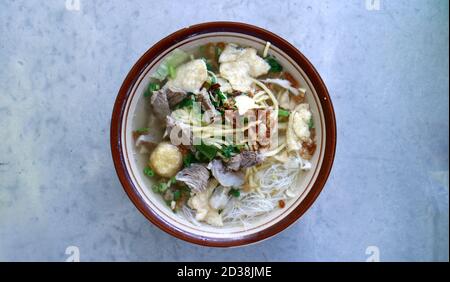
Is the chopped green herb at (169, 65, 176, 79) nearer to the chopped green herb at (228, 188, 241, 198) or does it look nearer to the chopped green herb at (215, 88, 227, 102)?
the chopped green herb at (215, 88, 227, 102)

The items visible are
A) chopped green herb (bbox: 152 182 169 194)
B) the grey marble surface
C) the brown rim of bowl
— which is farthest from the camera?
the grey marble surface

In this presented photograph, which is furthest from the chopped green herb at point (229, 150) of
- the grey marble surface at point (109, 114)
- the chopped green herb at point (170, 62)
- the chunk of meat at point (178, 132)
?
the grey marble surface at point (109, 114)

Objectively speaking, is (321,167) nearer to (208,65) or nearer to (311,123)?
(311,123)

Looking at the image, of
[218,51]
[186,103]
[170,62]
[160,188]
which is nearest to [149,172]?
[160,188]

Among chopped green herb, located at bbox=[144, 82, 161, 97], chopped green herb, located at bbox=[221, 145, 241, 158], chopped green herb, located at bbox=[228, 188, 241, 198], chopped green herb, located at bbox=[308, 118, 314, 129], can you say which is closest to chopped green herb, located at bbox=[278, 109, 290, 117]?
chopped green herb, located at bbox=[308, 118, 314, 129]
